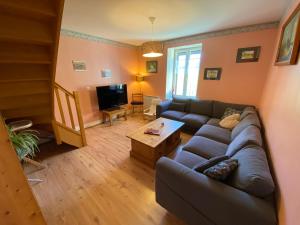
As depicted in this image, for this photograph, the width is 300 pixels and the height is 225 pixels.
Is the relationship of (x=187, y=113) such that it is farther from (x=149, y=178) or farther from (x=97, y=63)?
(x=97, y=63)

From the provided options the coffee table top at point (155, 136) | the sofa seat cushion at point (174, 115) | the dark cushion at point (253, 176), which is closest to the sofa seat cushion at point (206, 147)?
the coffee table top at point (155, 136)

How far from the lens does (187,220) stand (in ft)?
4.01

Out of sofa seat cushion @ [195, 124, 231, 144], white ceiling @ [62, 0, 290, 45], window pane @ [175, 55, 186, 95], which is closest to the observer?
white ceiling @ [62, 0, 290, 45]

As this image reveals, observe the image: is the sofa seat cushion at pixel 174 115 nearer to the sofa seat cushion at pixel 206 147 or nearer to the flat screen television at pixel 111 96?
the sofa seat cushion at pixel 206 147

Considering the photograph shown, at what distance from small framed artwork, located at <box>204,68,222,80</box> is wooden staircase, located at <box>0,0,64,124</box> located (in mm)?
3344

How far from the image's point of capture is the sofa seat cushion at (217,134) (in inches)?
88.2

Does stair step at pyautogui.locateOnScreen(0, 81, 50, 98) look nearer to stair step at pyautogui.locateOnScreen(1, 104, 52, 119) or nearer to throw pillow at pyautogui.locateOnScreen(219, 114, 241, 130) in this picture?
stair step at pyautogui.locateOnScreen(1, 104, 52, 119)

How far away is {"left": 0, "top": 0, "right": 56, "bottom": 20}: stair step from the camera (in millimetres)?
1082

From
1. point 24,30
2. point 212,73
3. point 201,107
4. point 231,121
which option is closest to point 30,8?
point 24,30

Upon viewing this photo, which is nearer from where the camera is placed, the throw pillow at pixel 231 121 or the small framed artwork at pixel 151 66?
the throw pillow at pixel 231 121

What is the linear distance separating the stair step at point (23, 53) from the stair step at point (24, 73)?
0.23 m

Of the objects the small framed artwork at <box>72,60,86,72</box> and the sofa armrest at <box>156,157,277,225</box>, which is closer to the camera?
the sofa armrest at <box>156,157,277,225</box>

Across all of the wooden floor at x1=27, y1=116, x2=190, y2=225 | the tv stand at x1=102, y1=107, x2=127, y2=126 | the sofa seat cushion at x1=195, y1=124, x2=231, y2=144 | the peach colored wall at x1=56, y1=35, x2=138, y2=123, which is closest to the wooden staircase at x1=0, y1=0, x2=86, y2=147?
the wooden floor at x1=27, y1=116, x2=190, y2=225

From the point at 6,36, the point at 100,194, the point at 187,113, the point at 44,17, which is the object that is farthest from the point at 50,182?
the point at 187,113
